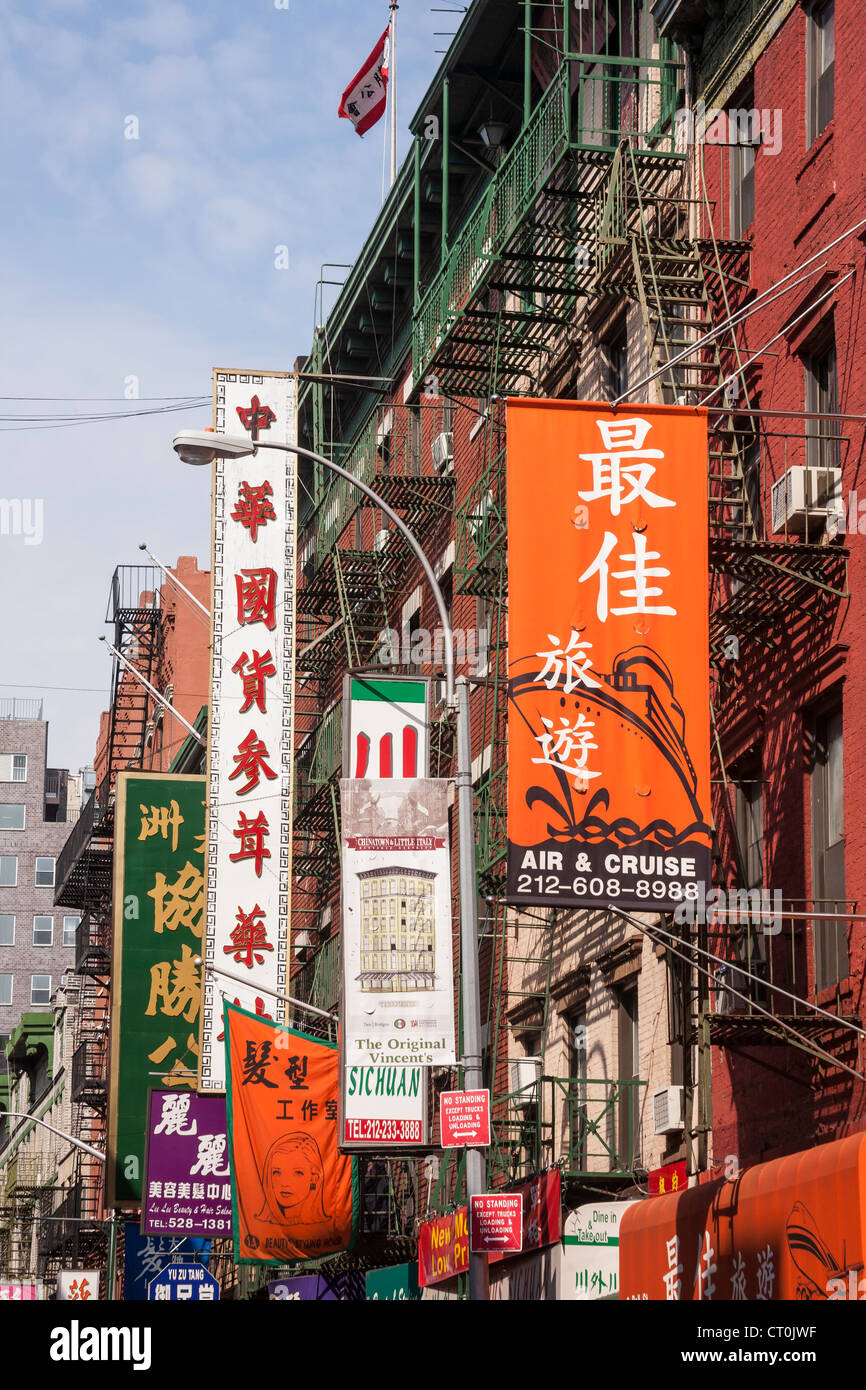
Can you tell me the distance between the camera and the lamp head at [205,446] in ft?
63.3

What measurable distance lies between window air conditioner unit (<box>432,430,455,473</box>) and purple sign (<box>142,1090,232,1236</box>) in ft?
40.2

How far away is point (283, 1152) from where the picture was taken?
24312 mm

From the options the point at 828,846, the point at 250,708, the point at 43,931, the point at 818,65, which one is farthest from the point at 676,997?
the point at 43,931

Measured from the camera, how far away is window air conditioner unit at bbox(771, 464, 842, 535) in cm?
1864

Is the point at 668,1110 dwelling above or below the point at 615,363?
below

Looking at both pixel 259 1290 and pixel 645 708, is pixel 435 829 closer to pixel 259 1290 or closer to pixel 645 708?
pixel 645 708

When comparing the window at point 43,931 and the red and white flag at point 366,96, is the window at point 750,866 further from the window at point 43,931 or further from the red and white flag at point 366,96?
the window at point 43,931

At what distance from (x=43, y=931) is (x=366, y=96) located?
84.9 metres

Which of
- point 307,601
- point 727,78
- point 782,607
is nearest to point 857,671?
point 782,607

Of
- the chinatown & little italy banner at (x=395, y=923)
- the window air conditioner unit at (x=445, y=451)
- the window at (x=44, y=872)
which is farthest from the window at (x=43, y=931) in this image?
the chinatown & little italy banner at (x=395, y=923)

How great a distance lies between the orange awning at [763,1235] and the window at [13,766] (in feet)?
360

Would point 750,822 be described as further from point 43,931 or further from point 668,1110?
point 43,931

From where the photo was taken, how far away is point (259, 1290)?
37938 mm

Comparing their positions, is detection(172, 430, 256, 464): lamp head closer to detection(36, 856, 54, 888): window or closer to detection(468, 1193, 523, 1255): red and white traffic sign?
detection(468, 1193, 523, 1255): red and white traffic sign
